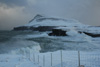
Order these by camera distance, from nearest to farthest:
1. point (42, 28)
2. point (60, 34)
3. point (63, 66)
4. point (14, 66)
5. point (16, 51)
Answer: point (63, 66), point (14, 66), point (16, 51), point (60, 34), point (42, 28)

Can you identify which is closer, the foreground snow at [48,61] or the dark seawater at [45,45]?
the foreground snow at [48,61]

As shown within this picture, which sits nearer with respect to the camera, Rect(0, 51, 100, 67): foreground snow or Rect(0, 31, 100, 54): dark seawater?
Rect(0, 51, 100, 67): foreground snow

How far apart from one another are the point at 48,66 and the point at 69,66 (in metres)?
1.09

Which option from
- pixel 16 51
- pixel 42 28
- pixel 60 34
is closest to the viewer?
pixel 16 51

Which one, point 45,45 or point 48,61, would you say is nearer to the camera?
point 48,61

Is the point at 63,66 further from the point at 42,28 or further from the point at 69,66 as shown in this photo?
the point at 42,28

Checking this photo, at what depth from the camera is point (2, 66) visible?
644cm

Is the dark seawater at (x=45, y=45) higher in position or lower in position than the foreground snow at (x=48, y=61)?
lower

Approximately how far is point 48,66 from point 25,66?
1.06 m

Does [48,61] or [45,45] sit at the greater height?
[48,61]

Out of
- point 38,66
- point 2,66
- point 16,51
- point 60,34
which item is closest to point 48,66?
point 38,66

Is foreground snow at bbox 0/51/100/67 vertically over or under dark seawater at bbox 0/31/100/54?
over

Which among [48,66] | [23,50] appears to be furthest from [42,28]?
[48,66]

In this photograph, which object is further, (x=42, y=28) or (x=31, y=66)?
(x=42, y=28)
